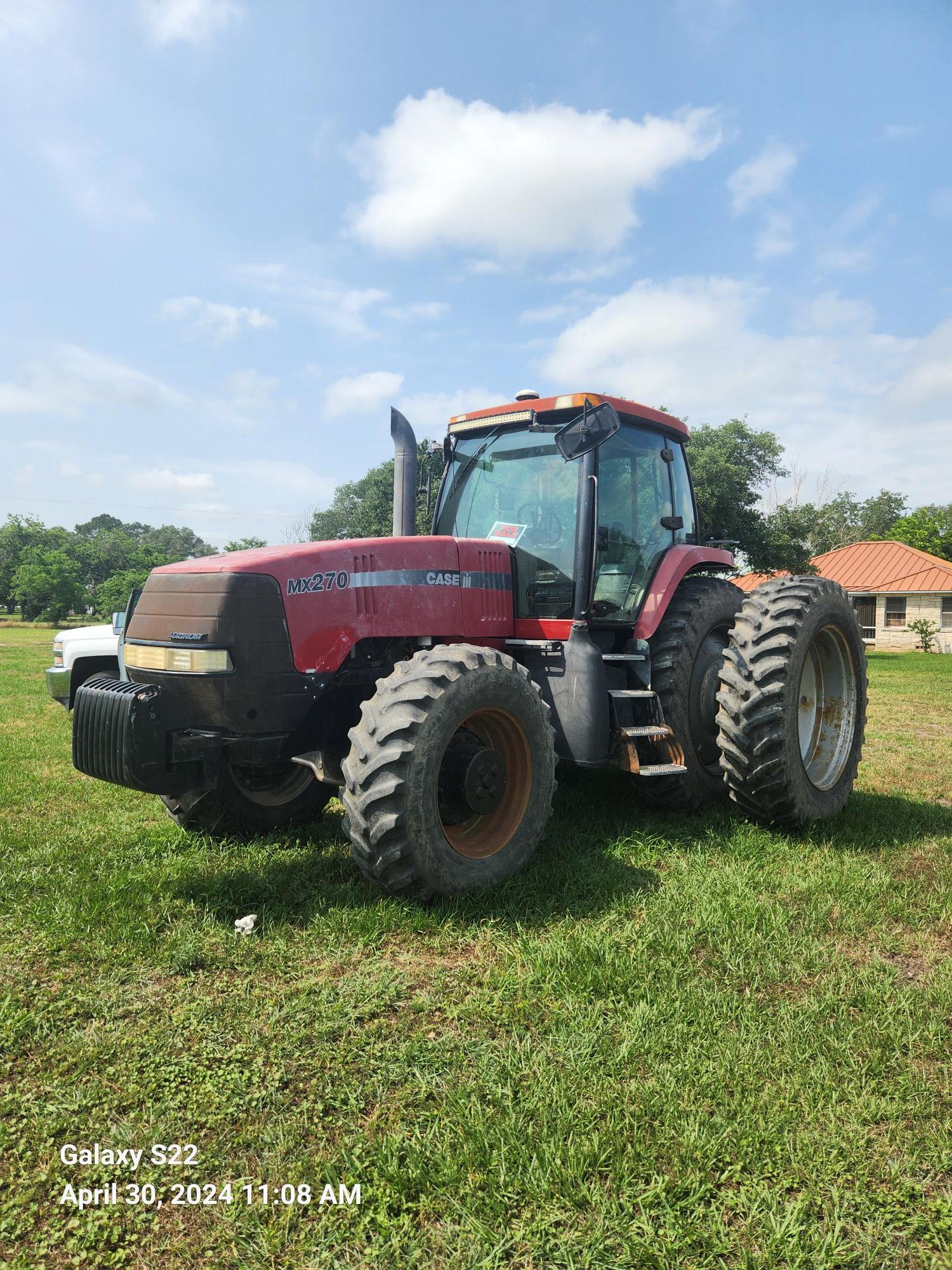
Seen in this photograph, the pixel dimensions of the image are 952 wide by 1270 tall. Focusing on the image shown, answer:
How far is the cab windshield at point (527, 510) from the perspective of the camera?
495cm

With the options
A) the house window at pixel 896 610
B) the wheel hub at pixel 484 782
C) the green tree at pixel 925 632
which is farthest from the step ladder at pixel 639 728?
the house window at pixel 896 610

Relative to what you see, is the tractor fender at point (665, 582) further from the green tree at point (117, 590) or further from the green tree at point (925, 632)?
the green tree at point (117, 590)

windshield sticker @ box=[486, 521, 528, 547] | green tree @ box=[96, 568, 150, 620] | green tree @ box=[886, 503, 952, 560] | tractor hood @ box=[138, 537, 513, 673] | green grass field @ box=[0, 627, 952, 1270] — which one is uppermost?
green tree @ box=[886, 503, 952, 560]

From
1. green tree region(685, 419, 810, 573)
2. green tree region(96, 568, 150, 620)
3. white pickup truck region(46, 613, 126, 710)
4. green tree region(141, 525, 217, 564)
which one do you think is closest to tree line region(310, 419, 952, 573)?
green tree region(685, 419, 810, 573)

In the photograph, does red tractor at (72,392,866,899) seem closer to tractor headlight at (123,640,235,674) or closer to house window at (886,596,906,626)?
tractor headlight at (123,640,235,674)

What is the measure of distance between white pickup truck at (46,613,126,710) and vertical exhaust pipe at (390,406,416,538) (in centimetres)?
296

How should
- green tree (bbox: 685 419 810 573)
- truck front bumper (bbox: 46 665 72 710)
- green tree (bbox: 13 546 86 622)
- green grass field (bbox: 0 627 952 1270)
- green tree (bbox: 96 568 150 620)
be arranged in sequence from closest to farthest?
1. green grass field (bbox: 0 627 952 1270)
2. truck front bumper (bbox: 46 665 72 710)
3. green tree (bbox: 685 419 810 573)
4. green tree (bbox: 96 568 150 620)
5. green tree (bbox: 13 546 86 622)

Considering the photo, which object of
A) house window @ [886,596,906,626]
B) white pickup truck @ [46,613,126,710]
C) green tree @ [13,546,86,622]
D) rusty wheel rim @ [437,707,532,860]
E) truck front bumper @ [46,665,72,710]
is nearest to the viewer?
rusty wheel rim @ [437,707,532,860]

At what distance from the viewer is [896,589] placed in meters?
32.1

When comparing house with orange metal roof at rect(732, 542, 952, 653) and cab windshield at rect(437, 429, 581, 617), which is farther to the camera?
house with orange metal roof at rect(732, 542, 952, 653)

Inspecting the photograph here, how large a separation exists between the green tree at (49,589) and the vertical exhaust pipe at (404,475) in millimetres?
60619

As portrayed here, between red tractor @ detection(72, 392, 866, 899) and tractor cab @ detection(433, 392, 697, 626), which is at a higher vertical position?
tractor cab @ detection(433, 392, 697, 626)

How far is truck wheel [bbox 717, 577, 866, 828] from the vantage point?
4.68 metres

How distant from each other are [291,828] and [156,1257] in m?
3.00
